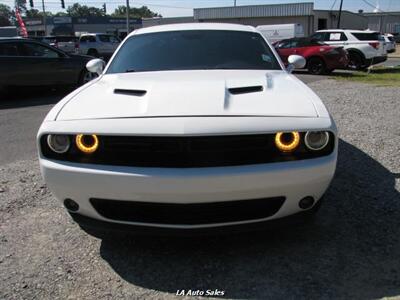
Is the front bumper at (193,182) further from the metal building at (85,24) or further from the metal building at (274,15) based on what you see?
the metal building at (85,24)

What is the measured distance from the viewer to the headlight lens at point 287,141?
9.12 ft

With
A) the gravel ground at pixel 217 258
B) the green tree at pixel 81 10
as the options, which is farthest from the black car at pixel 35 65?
the green tree at pixel 81 10

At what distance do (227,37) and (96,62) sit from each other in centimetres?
138

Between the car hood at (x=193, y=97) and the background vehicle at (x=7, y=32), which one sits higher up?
the car hood at (x=193, y=97)

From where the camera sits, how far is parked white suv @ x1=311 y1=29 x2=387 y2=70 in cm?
1822

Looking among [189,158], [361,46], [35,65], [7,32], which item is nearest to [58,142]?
[189,158]

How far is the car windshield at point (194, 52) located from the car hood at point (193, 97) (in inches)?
16.8

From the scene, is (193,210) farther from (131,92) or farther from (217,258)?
(131,92)

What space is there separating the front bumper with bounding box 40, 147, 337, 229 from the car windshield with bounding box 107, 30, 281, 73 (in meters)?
1.64

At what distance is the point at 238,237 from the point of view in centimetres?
330

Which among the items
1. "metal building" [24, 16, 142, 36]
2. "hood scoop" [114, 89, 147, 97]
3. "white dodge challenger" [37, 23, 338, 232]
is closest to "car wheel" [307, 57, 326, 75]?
"white dodge challenger" [37, 23, 338, 232]

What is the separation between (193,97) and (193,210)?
2.43ft

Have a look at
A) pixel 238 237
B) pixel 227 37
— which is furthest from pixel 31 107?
pixel 238 237

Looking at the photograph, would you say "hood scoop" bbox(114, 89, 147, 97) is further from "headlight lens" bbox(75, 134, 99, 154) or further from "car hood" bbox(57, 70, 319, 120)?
"headlight lens" bbox(75, 134, 99, 154)
